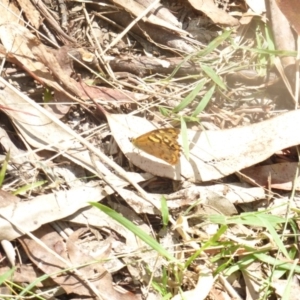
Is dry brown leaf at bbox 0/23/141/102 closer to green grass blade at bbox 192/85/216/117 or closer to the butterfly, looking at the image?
the butterfly

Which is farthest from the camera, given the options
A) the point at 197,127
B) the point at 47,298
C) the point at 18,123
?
the point at 197,127

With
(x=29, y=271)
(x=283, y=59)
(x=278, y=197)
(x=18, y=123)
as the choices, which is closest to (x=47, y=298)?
(x=29, y=271)

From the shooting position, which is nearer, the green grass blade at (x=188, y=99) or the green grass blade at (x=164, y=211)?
the green grass blade at (x=164, y=211)

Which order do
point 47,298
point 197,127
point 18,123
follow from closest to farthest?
point 47,298
point 18,123
point 197,127

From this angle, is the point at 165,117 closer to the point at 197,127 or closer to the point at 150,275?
the point at 197,127

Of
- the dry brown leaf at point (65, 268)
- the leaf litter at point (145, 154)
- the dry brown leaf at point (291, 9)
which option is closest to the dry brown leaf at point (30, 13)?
the leaf litter at point (145, 154)

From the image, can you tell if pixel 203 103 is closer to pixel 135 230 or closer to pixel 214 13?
pixel 214 13

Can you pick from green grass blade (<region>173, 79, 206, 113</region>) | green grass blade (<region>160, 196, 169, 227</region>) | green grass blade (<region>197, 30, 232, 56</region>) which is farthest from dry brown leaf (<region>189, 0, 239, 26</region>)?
green grass blade (<region>160, 196, 169, 227</region>)

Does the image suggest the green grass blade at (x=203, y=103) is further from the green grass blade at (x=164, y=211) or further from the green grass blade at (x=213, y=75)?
the green grass blade at (x=164, y=211)
